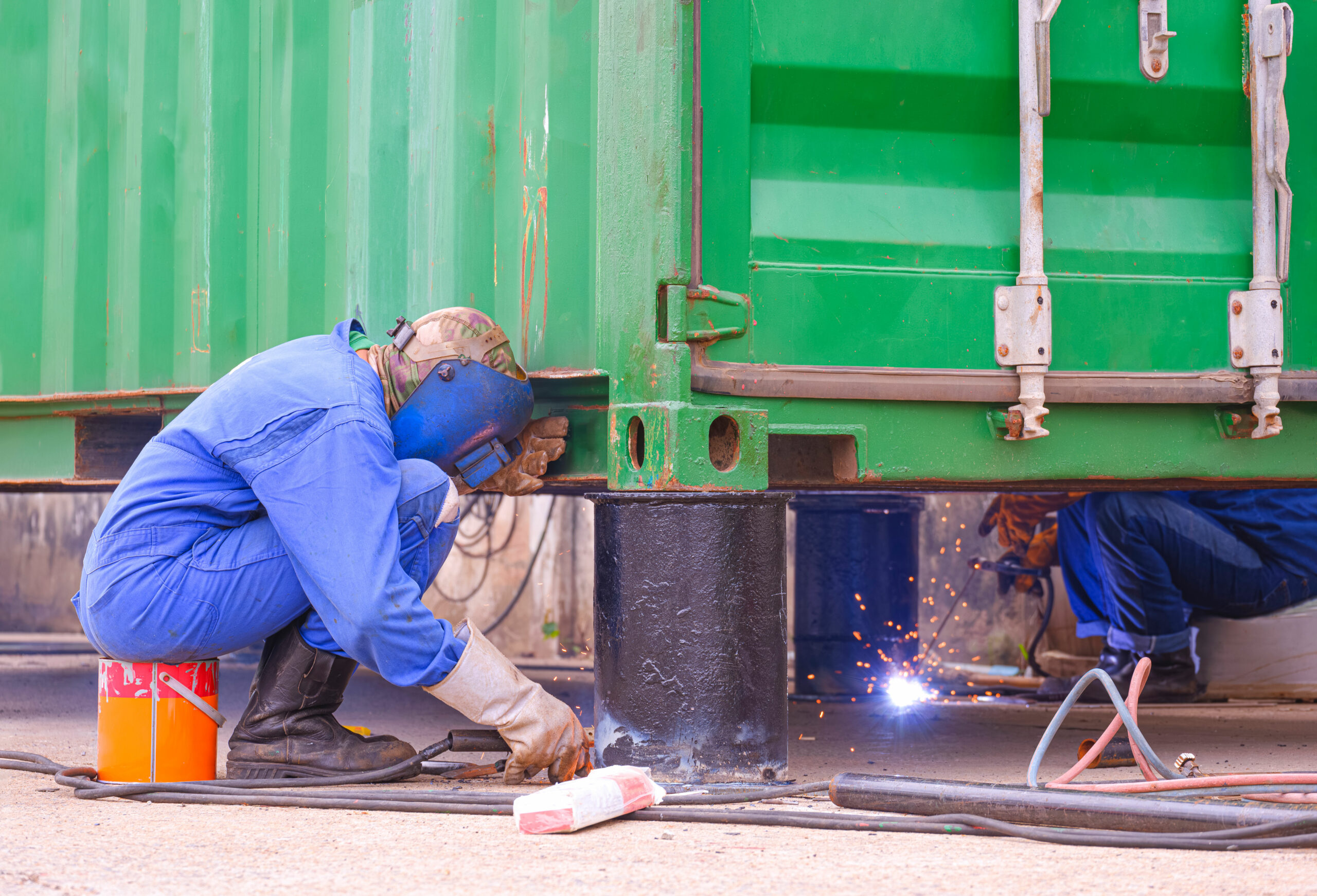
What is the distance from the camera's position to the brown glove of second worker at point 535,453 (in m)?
2.88

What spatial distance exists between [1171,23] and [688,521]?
1.52 metres

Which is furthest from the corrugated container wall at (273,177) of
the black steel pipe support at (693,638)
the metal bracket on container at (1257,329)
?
the metal bracket on container at (1257,329)

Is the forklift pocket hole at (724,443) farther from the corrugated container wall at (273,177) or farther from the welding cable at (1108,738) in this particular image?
the welding cable at (1108,738)

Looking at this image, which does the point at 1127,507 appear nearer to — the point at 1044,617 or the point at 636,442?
the point at 1044,617

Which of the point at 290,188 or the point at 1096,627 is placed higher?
the point at 290,188

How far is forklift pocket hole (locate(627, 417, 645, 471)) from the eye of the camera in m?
2.62

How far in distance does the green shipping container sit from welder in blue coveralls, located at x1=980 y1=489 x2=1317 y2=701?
161 centimetres

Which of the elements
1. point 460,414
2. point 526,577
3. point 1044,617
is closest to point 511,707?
point 460,414

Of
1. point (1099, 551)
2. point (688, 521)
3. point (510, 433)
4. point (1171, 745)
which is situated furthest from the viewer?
point (1099, 551)

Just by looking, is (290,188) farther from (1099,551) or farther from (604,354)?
(1099,551)

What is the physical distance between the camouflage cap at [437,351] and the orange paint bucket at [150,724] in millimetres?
698

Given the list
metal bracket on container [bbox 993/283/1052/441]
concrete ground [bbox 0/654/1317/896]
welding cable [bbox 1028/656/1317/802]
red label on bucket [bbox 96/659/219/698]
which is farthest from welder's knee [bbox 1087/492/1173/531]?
red label on bucket [bbox 96/659/219/698]

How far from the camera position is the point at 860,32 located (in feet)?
8.91

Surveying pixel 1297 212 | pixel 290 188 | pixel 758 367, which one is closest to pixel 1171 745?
pixel 1297 212
